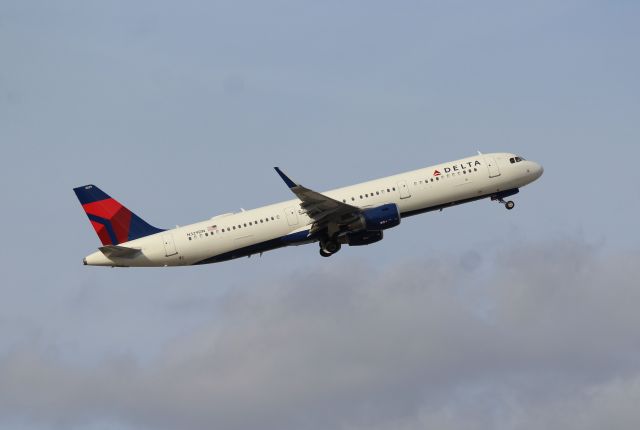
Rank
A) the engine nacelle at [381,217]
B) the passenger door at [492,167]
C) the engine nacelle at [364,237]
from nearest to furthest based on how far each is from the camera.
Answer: the engine nacelle at [381,217] < the engine nacelle at [364,237] < the passenger door at [492,167]

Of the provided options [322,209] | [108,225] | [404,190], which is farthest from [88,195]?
[404,190]

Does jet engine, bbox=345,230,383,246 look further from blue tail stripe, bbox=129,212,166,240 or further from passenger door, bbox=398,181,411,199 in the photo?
blue tail stripe, bbox=129,212,166,240

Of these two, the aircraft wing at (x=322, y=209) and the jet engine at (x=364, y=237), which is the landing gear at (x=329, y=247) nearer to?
the jet engine at (x=364, y=237)

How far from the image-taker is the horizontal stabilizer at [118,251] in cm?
7825

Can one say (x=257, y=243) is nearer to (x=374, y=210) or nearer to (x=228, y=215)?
(x=228, y=215)

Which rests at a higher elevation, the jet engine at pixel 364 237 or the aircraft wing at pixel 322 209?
the aircraft wing at pixel 322 209

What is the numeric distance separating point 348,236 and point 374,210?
5.02 meters

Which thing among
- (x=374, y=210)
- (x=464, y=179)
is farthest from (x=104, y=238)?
(x=464, y=179)

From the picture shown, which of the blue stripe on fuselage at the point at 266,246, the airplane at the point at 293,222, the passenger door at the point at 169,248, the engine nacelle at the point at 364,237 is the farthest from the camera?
the engine nacelle at the point at 364,237

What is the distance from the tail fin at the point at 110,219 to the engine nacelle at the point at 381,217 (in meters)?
16.4

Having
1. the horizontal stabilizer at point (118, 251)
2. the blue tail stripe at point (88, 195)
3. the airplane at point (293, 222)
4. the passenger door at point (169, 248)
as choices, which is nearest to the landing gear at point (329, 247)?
the airplane at point (293, 222)

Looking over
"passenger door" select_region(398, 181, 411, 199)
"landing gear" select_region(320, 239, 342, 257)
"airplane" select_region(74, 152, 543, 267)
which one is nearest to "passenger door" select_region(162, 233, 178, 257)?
"airplane" select_region(74, 152, 543, 267)

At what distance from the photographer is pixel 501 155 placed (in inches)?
3317

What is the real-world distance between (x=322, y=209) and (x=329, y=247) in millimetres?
6026
